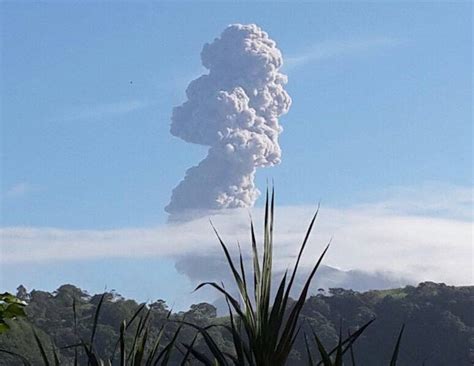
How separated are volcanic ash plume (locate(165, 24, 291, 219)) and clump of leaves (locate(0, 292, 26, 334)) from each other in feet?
269

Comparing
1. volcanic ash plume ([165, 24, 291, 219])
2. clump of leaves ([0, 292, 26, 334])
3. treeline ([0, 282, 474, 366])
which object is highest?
volcanic ash plume ([165, 24, 291, 219])

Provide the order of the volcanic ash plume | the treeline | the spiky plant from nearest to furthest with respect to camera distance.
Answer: the spiky plant, the treeline, the volcanic ash plume

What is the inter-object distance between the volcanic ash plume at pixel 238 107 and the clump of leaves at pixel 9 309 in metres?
82.1

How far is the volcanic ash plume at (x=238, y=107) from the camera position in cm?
9056

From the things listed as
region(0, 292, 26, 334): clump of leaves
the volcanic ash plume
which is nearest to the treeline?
the volcanic ash plume

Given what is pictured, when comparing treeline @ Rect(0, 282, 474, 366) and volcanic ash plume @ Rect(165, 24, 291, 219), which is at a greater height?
volcanic ash plume @ Rect(165, 24, 291, 219)

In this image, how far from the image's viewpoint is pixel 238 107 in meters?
91.2

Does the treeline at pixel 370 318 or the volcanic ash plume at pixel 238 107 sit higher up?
the volcanic ash plume at pixel 238 107

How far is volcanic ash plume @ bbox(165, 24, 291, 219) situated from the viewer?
90.6 m

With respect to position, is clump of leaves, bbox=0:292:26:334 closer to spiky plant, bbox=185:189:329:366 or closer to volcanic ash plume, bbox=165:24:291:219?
spiky plant, bbox=185:189:329:366

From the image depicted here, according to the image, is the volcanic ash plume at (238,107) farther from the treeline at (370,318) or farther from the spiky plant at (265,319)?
the spiky plant at (265,319)

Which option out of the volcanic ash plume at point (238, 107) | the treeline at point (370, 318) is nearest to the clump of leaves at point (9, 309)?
the treeline at point (370, 318)

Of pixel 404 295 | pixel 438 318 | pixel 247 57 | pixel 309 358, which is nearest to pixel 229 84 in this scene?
pixel 247 57

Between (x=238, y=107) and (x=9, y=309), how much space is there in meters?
87.6
